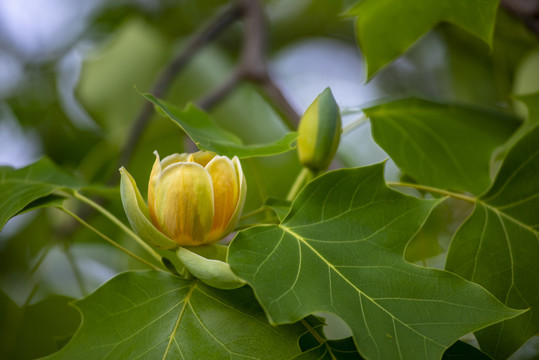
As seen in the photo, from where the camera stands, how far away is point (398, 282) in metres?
0.31

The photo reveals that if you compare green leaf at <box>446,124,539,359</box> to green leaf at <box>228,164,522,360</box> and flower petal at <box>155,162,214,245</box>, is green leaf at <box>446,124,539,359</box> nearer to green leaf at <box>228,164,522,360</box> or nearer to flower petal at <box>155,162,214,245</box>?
green leaf at <box>228,164,522,360</box>

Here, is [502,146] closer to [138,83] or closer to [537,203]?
[537,203]

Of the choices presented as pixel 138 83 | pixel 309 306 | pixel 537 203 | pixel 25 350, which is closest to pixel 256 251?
pixel 309 306

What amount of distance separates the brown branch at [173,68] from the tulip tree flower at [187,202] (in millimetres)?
335

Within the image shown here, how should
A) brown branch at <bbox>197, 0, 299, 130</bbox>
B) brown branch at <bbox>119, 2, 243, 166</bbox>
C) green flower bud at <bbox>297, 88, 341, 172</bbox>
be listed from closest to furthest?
green flower bud at <bbox>297, 88, 341, 172</bbox>, brown branch at <bbox>197, 0, 299, 130</bbox>, brown branch at <bbox>119, 2, 243, 166</bbox>

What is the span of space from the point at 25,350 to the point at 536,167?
0.69 m

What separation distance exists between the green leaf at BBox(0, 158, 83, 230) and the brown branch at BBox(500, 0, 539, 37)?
1.73ft

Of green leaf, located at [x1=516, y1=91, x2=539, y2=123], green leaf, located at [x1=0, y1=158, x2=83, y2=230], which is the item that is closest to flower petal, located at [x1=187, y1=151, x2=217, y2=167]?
green leaf, located at [x1=0, y1=158, x2=83, y2=230]

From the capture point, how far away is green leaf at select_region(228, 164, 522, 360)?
284mm

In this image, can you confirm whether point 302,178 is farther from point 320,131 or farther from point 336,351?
point 336,351

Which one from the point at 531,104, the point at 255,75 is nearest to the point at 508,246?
the point at 531,104

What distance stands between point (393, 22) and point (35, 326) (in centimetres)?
61

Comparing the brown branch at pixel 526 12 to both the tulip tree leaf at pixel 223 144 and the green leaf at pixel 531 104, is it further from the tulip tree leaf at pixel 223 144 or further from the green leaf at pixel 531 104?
the tulip tree leaf at pixel 223 144

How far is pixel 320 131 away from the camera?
1.32 ft
